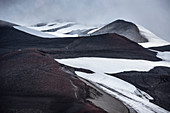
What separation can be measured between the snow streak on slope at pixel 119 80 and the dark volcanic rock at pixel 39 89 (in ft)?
5.87

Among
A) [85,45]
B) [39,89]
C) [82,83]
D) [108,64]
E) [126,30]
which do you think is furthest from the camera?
[126,30]

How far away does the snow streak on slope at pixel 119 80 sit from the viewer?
956 centimetres

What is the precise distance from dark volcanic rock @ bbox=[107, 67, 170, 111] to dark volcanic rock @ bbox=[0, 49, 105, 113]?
14.5 feet

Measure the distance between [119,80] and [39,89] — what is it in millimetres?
5332

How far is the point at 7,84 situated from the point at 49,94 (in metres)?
1.85

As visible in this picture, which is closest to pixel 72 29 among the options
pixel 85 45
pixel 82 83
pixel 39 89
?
pixel 85 45

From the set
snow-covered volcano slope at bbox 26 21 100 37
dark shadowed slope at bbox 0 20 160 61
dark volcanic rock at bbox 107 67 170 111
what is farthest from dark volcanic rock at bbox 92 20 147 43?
dark volcanic rock at bbox 107 67 170 111

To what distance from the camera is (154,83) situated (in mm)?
12969

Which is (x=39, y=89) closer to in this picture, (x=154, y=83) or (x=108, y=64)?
(x=108, y=64)

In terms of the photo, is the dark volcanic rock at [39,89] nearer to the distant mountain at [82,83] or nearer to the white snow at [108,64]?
the distant mountain at [82,83]

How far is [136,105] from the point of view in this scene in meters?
9.12

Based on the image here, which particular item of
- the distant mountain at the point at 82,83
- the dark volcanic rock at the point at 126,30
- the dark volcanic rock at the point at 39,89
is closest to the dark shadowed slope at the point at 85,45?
the distant mountain at the point at 82,83

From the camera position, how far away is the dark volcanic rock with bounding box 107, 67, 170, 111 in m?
11.5

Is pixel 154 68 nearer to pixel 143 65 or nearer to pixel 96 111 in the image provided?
pixel 143 65
